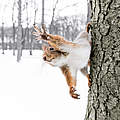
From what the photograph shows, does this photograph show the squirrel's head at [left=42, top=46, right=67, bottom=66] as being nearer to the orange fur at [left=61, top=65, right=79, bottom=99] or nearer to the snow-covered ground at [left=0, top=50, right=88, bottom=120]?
the orange fur at [left=61, top=65, right=79, bottom=99]

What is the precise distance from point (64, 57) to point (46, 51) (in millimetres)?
56

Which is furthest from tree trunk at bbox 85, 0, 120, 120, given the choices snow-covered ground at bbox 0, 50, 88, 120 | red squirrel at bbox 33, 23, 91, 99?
snow-covered ground at bbox 0, 50, 88, 120

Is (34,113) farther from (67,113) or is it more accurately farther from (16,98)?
(16,98)

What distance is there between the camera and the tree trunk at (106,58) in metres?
0.57

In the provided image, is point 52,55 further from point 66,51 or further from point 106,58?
point 106,58

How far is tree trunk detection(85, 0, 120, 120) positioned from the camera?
57 centimetres

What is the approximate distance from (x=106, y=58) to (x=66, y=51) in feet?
0.38

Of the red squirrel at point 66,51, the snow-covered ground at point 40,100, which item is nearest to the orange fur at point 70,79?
the red squirrel at point 66,51

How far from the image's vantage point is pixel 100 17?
60cm

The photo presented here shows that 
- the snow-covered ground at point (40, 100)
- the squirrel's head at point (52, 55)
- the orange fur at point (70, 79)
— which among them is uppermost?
the squirrel's head at point (52, 55)

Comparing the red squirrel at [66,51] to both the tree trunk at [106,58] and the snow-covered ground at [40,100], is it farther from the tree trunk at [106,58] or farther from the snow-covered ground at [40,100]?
the snow-covered ground at [40,100]

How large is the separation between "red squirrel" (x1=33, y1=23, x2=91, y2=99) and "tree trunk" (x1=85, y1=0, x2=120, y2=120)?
35 millimetres

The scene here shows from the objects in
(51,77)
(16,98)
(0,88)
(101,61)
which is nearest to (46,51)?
(101,61)

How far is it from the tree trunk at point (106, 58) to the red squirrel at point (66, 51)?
3 cm
